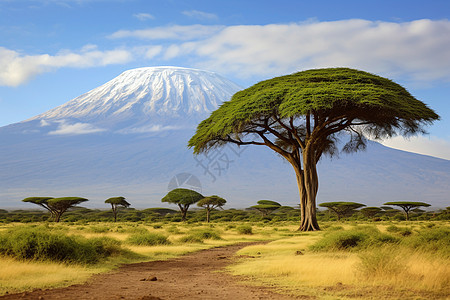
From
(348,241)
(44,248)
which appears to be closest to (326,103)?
(348,241)

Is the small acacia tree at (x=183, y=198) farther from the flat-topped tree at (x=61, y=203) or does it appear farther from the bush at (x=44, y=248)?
the bush at (x=44, y=248)

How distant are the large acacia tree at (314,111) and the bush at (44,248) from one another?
16741mm

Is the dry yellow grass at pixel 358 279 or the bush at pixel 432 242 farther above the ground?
the bush at pixel 432 242

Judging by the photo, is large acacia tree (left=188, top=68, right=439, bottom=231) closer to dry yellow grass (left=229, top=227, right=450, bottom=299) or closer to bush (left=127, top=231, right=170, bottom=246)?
bush (left=127, top=231, right=170, bottom=246)

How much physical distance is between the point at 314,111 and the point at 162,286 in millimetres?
22310

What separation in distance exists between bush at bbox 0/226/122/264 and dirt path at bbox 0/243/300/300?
149cm

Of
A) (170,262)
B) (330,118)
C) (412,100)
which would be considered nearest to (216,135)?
(330,118)

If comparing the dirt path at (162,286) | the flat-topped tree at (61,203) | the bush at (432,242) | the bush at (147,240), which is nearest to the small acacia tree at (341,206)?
the flat-topped tree at (61,203)

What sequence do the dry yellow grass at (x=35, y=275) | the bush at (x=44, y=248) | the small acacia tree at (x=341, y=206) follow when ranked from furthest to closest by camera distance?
the small acacia tree at (x=341, y=206)
the bush at (x=44, y=248)
the dry yellow grass at (x=35, y=275)

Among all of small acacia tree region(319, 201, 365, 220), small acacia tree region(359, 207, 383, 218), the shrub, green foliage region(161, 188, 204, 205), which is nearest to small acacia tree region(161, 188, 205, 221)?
green foliage region(161, 188, 204, 205)

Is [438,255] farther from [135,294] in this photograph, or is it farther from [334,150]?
[334,150]

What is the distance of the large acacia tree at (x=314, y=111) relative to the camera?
28.3 m

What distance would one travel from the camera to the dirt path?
948 centimetres

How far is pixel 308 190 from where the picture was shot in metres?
33.5
